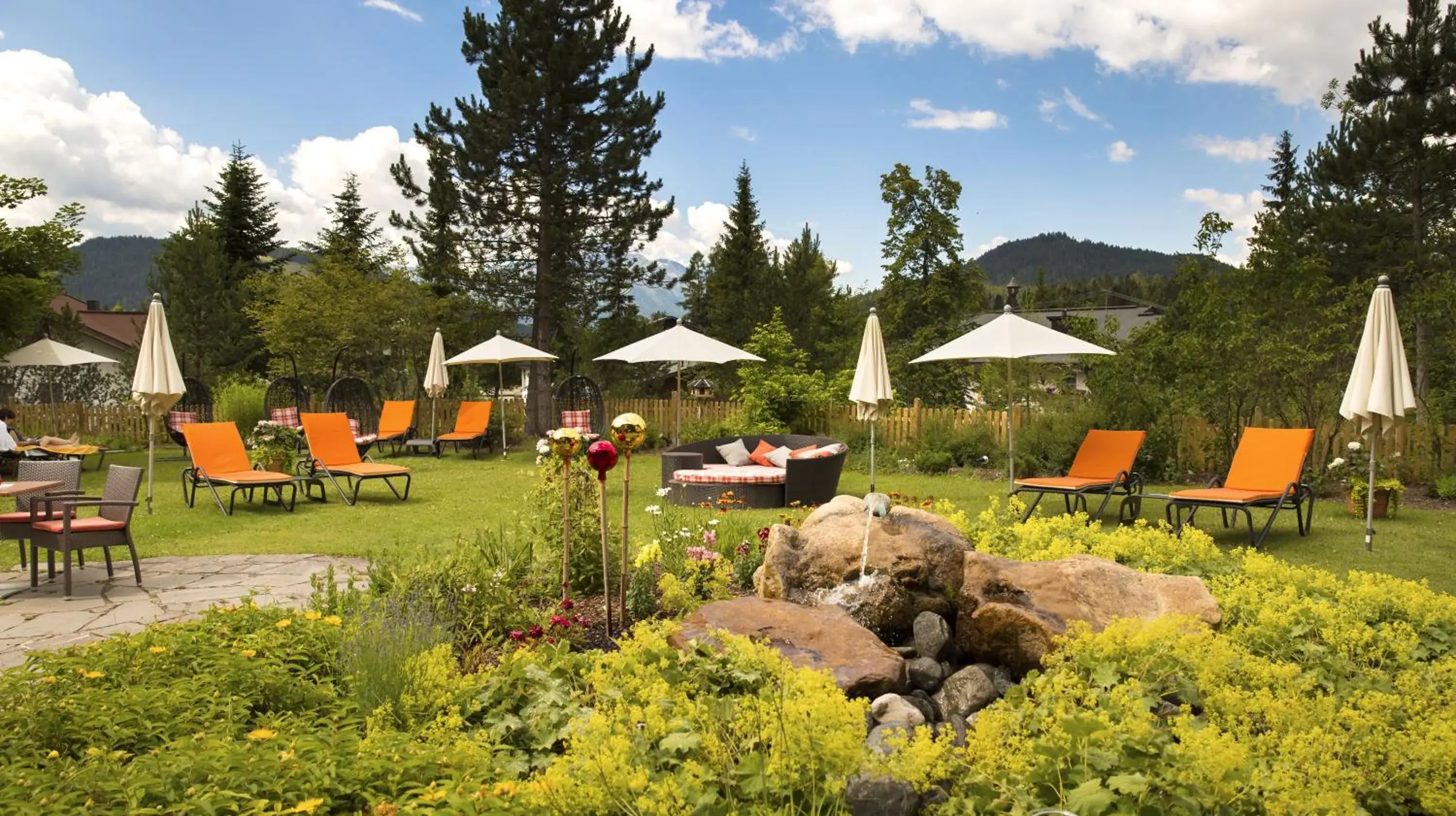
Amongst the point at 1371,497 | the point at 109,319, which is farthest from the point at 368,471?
the point at 109,319

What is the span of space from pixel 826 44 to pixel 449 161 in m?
10.8

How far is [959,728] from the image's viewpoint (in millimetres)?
3391

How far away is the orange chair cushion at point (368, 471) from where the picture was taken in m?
9.66

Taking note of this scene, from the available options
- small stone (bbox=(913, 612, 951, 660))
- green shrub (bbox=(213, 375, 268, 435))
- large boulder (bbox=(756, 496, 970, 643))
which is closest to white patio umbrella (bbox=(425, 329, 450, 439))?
green shrub (bbox=(213, 375, 268, 435))

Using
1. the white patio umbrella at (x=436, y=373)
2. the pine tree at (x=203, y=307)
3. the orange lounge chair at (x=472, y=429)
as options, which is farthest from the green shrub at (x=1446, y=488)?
the pine tree at (x=203, y=307)

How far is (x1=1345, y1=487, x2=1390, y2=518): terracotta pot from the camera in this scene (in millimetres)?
8586

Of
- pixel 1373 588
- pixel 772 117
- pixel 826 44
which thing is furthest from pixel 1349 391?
pixel 772 117

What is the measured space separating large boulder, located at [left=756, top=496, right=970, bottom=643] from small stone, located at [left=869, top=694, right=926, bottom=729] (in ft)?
2.71

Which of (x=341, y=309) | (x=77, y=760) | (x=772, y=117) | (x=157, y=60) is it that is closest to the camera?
(x=77, y=760)

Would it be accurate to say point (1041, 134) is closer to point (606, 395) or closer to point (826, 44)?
point (826, 44)

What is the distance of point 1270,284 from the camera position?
37.8ft

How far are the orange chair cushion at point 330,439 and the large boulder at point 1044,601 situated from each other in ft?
26.9

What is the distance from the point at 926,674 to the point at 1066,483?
205 inches

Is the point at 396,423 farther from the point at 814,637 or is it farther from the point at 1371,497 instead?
the point at 1371,497
